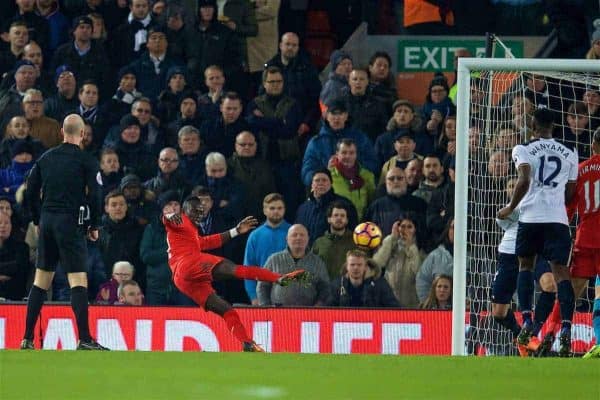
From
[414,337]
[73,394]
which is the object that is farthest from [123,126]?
[73,394]

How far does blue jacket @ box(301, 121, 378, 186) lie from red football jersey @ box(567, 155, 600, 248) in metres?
3.88

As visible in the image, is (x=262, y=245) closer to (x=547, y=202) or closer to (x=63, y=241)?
(x=63, y=241)

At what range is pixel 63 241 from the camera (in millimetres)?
11656

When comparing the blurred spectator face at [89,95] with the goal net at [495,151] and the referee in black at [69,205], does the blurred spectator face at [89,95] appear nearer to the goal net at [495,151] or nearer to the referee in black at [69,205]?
the goal net at [495,151]

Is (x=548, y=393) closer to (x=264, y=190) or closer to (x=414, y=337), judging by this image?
(x=414, y=337)

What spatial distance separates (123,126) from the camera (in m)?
15.7

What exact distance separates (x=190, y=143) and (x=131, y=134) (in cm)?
65

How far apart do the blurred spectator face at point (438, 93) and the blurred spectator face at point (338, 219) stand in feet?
7.07

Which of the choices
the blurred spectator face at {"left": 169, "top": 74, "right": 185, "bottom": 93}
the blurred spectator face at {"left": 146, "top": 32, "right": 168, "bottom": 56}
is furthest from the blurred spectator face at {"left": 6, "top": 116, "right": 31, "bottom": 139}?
the blurred spectator face at {"left": 146, "top": 32, "right": 168, "bottom": 56}

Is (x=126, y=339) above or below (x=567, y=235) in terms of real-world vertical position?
below

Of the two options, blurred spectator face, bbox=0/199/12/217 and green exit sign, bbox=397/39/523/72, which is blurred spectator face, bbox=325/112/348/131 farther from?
blurred spectator face, bbox=0/199/12/217

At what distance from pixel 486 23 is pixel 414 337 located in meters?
5.29

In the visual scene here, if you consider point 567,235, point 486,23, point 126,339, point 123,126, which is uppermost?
point 486,23

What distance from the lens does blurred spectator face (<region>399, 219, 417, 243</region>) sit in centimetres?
1451
